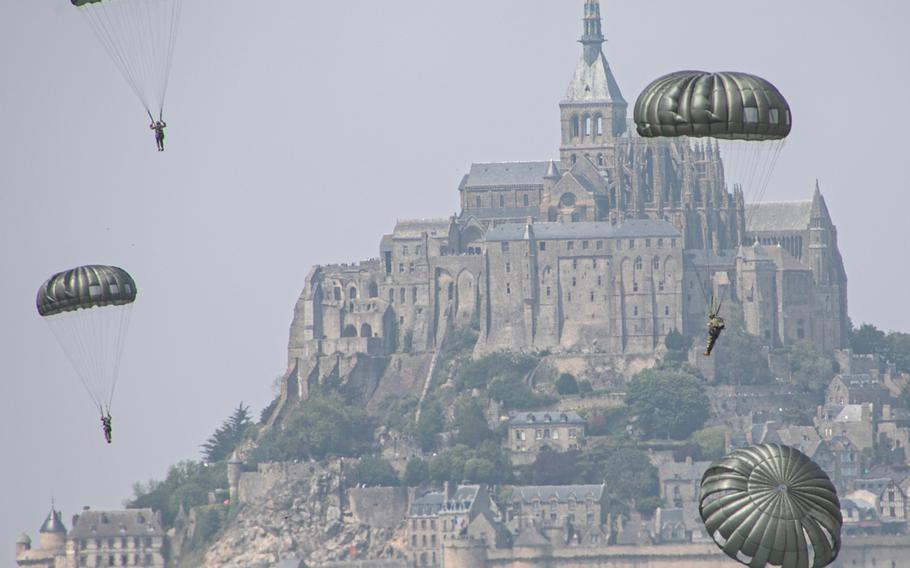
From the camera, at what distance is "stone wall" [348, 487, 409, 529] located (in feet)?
497

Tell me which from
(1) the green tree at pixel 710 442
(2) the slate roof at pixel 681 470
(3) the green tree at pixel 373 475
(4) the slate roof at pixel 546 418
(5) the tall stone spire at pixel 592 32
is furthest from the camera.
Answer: (5) the tall stone spire at pixel 592 32

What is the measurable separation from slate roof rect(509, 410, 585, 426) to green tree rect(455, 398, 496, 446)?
1.43m

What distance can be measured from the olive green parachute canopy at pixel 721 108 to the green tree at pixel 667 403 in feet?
279

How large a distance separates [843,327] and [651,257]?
11441 mm

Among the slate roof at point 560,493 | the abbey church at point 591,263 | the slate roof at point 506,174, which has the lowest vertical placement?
the slate roof at point 560,493

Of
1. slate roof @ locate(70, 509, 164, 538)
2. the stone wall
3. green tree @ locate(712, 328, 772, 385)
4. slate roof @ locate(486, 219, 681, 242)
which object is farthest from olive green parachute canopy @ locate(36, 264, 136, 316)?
slate roof @ locate(486, 219, 681, 242)

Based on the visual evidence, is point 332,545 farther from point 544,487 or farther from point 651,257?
point 651,257

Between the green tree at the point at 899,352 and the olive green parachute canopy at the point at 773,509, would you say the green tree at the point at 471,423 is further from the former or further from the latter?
the olive green parachute canopy at the point at 773,509

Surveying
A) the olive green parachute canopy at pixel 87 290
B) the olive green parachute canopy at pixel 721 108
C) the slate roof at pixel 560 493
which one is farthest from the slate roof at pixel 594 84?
the olive green parachute canopy at pixel 721 108

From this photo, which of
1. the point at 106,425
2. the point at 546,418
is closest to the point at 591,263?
the point at 546,418

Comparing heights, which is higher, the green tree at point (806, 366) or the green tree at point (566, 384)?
the green tree at point (806, 366)

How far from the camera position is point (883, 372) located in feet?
536

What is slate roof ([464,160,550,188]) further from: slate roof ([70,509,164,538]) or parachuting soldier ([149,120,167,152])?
parachuting soldier ([149,120,167,152])

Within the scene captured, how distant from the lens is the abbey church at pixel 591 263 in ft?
518
